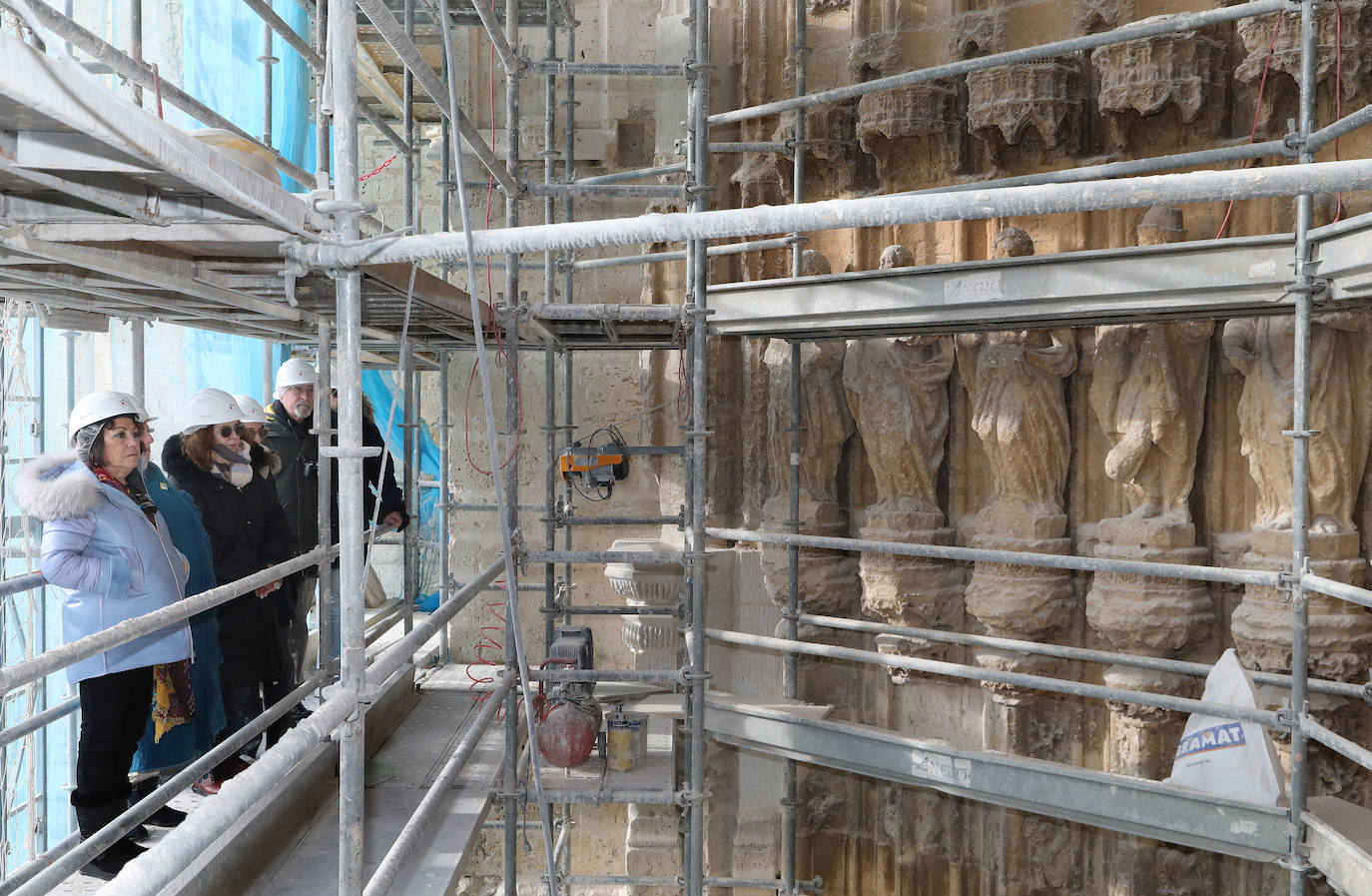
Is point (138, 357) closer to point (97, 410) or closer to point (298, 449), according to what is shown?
point (298, 449)

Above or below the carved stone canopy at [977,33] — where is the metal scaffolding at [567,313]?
below

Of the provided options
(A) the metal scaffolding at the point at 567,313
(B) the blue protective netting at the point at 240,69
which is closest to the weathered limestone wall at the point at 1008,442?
(A) the metal scaffolding at the point at 567,313

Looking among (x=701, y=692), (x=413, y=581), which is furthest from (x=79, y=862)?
(x=413, y=581)

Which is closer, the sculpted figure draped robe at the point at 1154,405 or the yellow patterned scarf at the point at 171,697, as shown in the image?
the yellow patterned scarf at the point at 171,697

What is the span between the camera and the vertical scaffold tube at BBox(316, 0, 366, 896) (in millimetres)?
2338

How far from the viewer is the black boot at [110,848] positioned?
10.5ft

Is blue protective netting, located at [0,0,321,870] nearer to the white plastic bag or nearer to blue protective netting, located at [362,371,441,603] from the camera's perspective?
blue protective netting, located at [362,371,441,603]

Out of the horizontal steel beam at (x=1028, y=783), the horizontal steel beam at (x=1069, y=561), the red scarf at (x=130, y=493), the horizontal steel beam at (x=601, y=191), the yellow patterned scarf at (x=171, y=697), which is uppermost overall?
the horizontal steel beam at (x=601, y=191)

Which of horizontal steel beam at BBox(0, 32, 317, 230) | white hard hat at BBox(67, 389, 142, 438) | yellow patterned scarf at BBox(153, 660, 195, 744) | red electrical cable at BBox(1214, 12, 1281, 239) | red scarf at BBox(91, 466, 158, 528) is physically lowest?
yellow patterned scarf at BBox(153, 660, 195, 744)

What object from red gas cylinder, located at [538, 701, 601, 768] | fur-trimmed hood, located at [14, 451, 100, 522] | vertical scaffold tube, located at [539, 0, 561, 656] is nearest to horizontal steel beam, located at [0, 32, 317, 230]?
fur-trimmed hood, located at [14, 451, 100, 522]

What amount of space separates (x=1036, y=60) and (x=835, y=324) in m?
1.68

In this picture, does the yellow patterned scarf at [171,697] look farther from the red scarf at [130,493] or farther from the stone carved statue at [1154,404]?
the stone carved statue at [1154,404]

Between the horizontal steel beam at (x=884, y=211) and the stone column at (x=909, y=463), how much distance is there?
3.87 meters

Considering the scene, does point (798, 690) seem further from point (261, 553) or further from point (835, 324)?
point (261, 553)
